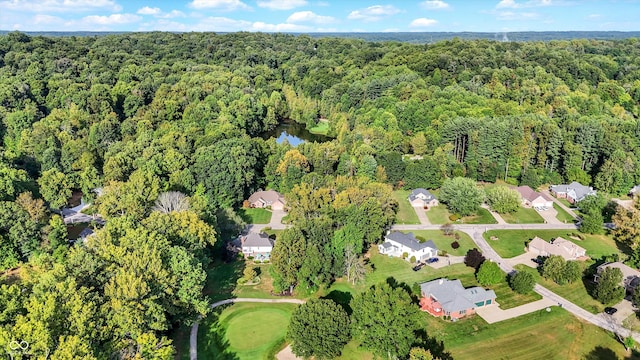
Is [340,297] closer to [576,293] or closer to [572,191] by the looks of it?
[576,293]

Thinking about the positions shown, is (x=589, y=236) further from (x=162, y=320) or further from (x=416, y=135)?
(x=162, y=320)

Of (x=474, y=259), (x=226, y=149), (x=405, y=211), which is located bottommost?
(x=405, y=211)

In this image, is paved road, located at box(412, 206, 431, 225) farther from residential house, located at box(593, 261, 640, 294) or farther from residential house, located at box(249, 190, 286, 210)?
residential house, located at box(593, 261, 640, 294)

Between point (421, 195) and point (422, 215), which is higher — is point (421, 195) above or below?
above

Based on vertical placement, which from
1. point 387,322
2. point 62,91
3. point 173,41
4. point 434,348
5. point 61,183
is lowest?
point 434,348

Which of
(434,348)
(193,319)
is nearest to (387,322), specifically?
(434,348)

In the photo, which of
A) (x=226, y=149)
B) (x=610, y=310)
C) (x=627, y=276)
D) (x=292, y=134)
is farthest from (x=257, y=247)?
(x=292, y=134)

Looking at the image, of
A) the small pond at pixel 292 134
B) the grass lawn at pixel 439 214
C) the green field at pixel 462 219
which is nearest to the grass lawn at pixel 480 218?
the green field at pixel 462 219

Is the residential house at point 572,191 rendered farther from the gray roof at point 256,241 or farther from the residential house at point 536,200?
the gray roof at point 256,241
